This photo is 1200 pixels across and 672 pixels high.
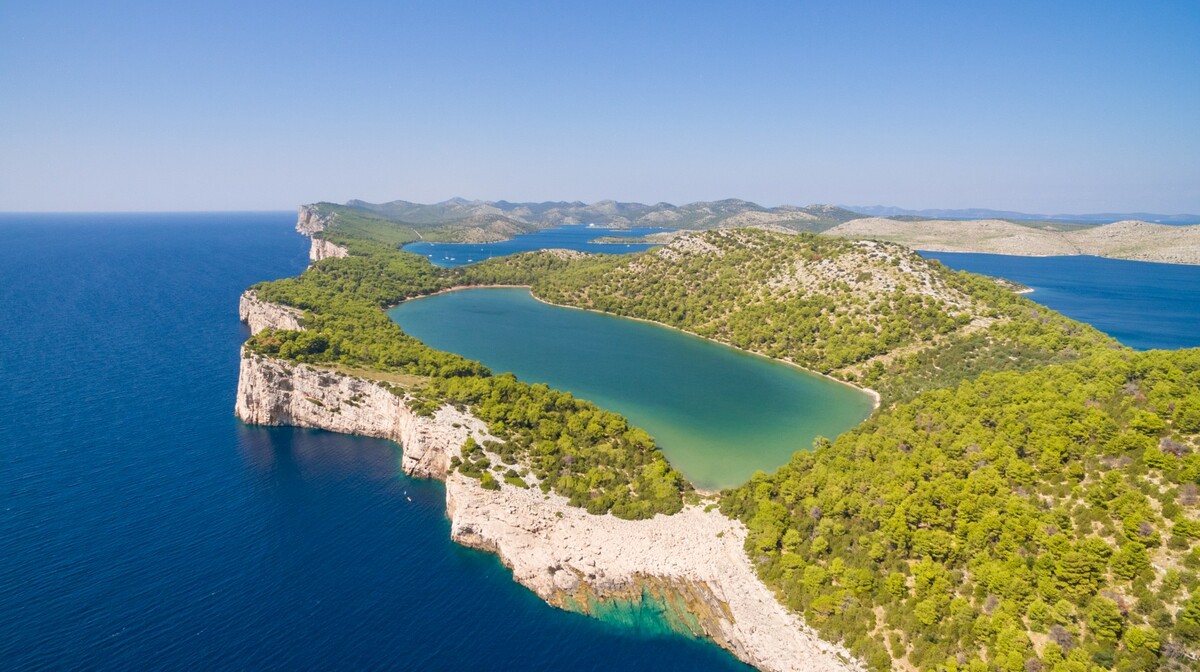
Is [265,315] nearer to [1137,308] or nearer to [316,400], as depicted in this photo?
[316,400]

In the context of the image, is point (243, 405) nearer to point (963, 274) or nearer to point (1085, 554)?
point (1085, 554)

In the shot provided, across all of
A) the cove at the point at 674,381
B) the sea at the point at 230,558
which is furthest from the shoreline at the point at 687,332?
the sea at the point at 230,558

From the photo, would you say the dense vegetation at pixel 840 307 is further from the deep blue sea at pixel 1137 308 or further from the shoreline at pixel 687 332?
the deep blue sea at pixel 1137 308

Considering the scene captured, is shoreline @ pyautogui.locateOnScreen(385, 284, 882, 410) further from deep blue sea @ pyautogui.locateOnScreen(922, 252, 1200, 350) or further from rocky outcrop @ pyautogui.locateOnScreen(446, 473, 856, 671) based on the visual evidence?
deep blue sea @ pyautogui.locateOnScreen(922, 252, 1200, 350)

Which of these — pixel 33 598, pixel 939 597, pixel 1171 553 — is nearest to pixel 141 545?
pixel 33 598

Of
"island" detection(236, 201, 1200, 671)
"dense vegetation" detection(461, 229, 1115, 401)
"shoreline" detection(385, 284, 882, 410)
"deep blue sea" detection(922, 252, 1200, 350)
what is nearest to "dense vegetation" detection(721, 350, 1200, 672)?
"island" detection(236, 201, 1200, 671)
